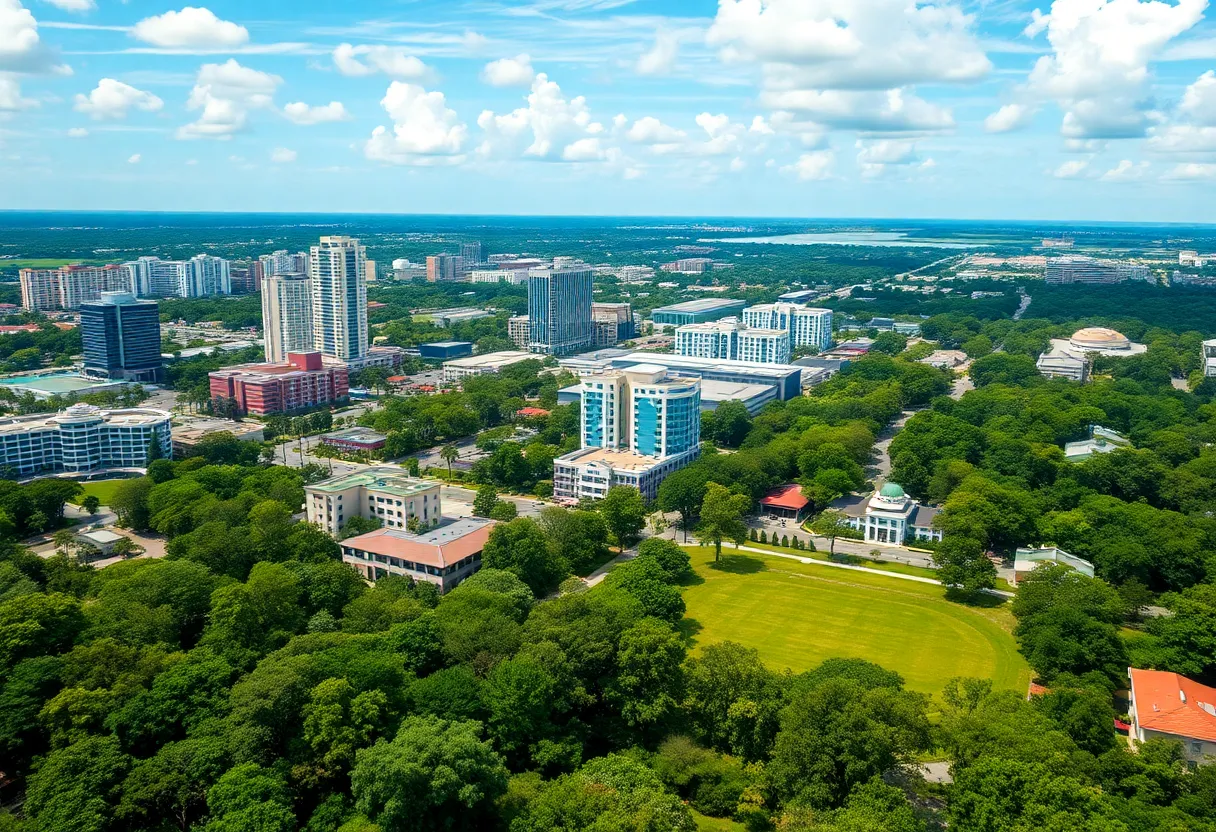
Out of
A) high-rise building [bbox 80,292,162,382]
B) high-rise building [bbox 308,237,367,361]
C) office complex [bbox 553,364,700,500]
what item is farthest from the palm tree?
high-rise building [bbox 80,292,162,382]

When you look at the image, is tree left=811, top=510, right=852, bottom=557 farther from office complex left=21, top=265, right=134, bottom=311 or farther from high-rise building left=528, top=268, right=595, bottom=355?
office complex left=21, top=265, right=134, bottom=311

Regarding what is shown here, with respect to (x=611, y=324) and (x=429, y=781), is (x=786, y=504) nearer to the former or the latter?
(x=429, y=781)

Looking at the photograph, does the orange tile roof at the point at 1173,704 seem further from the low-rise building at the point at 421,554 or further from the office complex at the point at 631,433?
the office complex at the point at 631,433

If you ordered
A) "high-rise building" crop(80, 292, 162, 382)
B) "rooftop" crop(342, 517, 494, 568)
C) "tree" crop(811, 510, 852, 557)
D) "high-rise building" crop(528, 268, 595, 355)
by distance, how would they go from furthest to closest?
1. "high-rise building" crop(528, 268, 595, 355)
2. "high-rise building" crop(80, 292, 162, 382)
3. "tree" crop(811, 510, 852, 557)
4. "rooftop" crop(342, 517, 494, 568)

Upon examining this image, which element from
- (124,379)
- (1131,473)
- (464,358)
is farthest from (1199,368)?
(124,379)

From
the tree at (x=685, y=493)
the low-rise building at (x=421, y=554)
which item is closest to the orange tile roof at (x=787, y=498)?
the tree at (x=685, y=493)

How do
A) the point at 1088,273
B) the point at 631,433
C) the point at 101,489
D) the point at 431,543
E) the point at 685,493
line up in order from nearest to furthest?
the point at 431,543 < the point at 685,493 < the point at 101,489 < the point at 631,433 < the point at 1088,273

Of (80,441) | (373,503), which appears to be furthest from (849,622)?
(80,441)
